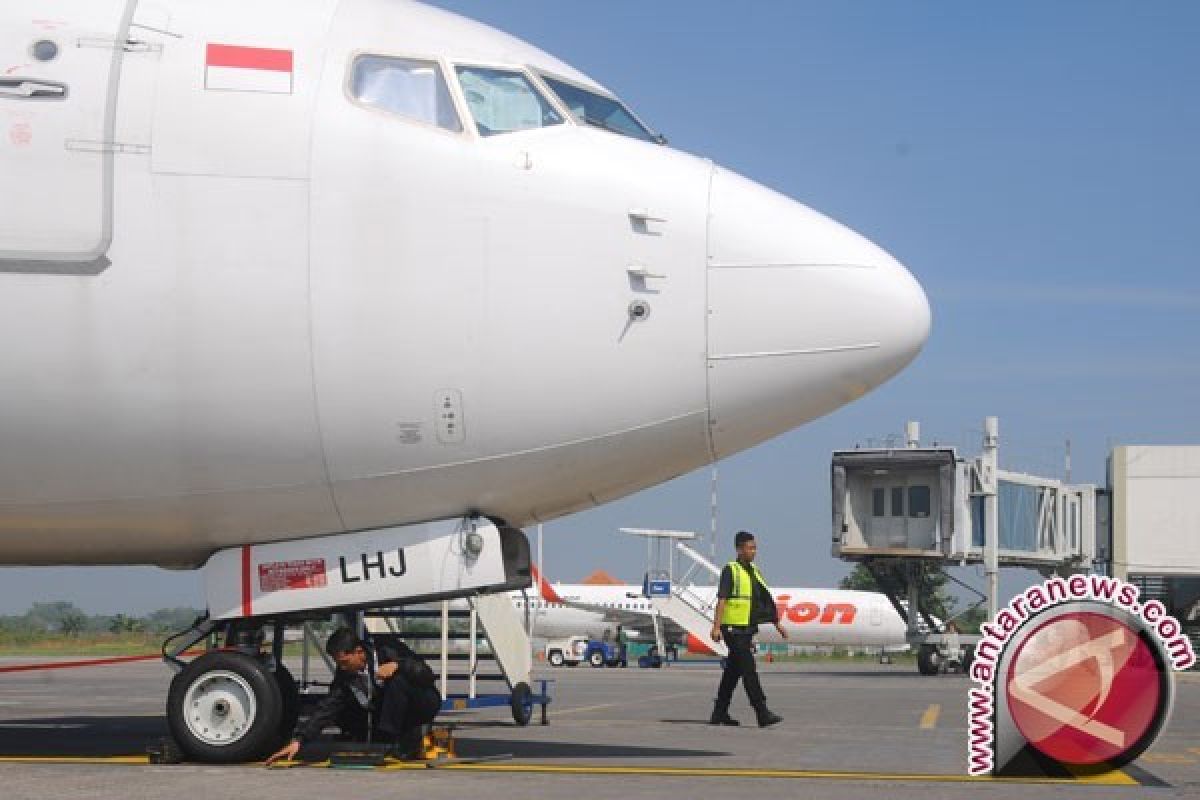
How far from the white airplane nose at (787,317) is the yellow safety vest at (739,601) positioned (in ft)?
17.2

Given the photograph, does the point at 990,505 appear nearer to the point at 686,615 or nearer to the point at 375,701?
the point at 686,615

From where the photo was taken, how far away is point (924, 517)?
145 feet

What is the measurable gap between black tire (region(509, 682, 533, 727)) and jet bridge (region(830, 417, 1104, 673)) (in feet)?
91.0

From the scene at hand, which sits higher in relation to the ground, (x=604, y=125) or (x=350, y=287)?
(x=604, y=125)

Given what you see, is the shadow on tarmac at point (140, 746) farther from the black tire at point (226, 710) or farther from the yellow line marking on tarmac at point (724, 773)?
the yellow line marking on tarmac at point (724, 773)

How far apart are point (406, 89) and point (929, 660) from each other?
3664 cm

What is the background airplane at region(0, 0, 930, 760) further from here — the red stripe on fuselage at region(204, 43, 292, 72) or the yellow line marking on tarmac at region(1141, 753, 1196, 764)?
the yellow line marking on tarmac at region(1141, 753, 1196, 764)

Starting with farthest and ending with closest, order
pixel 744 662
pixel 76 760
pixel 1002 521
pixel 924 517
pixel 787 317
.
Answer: pixel 1002 521, pixel 924 517, pixel 744 662, pixel 76 760, pixel 787 317

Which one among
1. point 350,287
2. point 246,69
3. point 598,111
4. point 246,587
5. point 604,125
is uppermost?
point 246,69

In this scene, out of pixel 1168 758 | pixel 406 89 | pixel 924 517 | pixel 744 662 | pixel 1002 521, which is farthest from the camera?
pixel 1002 521

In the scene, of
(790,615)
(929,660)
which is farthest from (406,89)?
(790,615)

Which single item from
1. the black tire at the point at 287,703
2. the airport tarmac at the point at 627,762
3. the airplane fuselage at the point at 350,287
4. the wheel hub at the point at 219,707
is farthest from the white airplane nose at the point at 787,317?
the wheel hub at the point at 219,707

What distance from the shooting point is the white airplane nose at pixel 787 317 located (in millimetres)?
11312

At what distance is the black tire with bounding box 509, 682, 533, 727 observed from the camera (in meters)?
17.0
